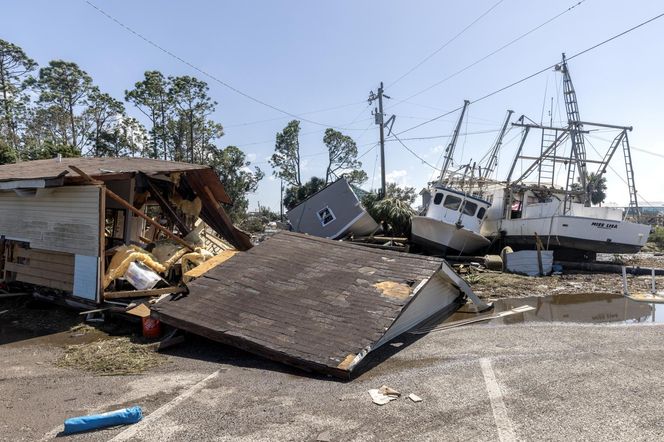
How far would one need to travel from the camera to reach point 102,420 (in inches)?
179

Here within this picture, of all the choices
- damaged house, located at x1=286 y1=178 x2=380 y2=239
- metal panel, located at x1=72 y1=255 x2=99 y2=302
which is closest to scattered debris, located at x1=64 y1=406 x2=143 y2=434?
metal panel, located at x1=72 y1=255 x2=99 y2=302

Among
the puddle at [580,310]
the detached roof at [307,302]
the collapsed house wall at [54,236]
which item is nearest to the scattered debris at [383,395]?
the detached roof at [307,302]

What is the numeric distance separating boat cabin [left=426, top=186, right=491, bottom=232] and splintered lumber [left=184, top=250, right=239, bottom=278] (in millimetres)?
13221

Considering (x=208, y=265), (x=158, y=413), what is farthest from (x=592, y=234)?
(x=158, y=413)

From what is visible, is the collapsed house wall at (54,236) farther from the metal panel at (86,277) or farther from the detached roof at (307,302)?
the detached roof at (307,302)

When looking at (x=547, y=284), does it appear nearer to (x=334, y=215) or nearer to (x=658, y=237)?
(x=334, y=215)

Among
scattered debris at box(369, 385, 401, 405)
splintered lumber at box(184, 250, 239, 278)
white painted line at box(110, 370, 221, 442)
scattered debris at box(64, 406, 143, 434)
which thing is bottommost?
white painted line at box(110, 370, 221, 442)

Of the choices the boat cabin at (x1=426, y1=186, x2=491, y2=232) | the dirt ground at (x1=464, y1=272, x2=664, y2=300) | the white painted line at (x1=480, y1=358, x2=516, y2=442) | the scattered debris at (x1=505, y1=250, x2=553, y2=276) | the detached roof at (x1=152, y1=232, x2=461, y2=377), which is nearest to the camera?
the white painted line at (x1=480, y1=358, x2=516, y2=442)

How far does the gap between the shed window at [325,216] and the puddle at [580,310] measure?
11.1 metres

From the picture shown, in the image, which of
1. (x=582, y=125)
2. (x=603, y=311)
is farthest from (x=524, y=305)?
(x=582, y=125)

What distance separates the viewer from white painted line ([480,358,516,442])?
4285 millimetres

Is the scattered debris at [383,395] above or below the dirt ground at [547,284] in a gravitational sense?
below

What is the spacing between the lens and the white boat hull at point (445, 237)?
20859 millimetres

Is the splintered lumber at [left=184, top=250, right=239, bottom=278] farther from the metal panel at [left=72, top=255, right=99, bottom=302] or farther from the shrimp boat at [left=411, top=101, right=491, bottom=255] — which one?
the shrimp boat at [left=411, top=101, right=491, bottom=255]
